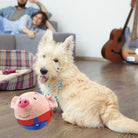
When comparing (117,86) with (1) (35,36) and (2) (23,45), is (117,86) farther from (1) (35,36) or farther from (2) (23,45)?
(2) (23,45)

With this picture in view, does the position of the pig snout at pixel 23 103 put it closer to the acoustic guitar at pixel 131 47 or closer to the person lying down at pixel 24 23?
the person lying down at pixel 24 23

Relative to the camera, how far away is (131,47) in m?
4.05

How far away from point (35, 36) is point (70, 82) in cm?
207

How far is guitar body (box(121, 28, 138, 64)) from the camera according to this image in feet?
13.0

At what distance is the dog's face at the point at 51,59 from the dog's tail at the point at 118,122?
401mm

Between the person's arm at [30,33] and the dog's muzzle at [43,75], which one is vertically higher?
the person's arm at [30,33]

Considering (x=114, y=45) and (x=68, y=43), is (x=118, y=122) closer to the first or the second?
(x=68, y=43)

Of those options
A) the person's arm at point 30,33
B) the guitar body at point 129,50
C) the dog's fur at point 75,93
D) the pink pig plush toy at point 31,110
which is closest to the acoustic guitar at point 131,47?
the guitar body at point 129,50

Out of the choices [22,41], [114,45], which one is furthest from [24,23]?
[114,45]

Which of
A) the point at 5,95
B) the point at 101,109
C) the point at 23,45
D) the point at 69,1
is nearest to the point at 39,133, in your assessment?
the point at 101,109

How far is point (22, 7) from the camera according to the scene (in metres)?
4.02

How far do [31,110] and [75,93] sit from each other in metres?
0.46

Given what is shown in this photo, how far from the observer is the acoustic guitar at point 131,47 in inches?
157

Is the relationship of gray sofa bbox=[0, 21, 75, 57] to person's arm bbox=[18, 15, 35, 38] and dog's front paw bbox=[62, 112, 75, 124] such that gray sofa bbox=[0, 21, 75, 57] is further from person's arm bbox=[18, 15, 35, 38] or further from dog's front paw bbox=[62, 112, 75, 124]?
dog's front paw bbox=[62, 112, 75, 124]
